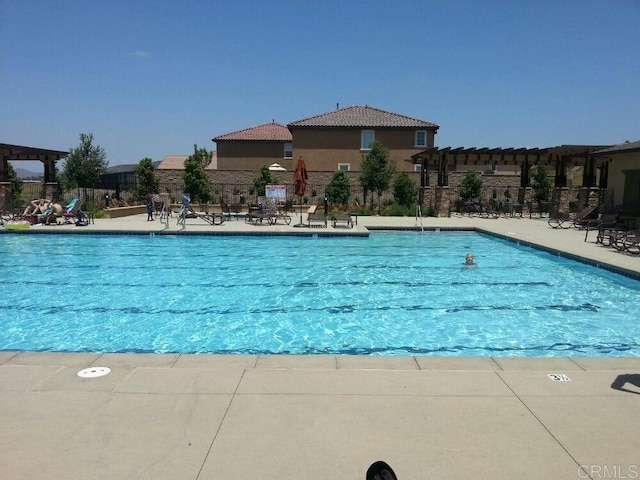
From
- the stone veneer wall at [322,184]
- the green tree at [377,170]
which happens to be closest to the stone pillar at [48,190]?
the stone veneer wall at [322,184]

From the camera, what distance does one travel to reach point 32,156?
2708 cm

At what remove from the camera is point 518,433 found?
3482 mm

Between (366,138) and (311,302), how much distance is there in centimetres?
2912

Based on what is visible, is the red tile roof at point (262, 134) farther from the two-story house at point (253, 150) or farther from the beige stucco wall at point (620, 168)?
the beige stucco wall at point (620, 168)

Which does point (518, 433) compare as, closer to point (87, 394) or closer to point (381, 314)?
point (87, 394)

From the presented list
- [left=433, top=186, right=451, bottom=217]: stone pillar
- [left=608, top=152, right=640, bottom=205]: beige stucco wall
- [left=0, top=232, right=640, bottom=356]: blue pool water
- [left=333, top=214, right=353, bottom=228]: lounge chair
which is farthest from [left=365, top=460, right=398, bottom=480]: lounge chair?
[left=433, top=186, right=451, bottom=217]: stone pillar

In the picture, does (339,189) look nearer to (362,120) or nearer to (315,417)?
(362,120)

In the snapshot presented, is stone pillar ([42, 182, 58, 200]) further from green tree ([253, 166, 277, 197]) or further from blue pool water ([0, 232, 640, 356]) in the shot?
blue pool water ([0, 232, 640, 356])

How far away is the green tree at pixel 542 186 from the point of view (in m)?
29.4

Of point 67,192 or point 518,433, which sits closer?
point 518,433

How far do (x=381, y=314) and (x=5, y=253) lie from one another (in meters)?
11.6

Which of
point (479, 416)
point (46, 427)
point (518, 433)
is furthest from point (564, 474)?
point (46, 427)

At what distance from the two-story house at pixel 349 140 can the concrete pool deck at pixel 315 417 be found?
3227 centimetres

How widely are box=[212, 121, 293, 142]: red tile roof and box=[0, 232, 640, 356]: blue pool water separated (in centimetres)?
2739
